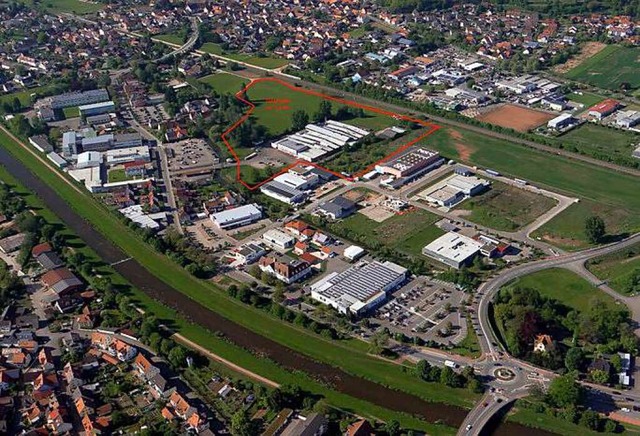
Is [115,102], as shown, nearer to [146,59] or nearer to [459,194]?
[146,59]

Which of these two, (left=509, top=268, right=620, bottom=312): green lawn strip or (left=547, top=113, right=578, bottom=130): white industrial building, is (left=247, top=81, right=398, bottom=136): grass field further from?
(left=509, top=268, right=620, bottom=312): green lawn strip

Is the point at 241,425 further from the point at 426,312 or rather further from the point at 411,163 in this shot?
the point at 411,163

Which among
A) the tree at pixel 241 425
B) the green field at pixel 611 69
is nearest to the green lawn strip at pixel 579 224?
the tree at pixel 241 425

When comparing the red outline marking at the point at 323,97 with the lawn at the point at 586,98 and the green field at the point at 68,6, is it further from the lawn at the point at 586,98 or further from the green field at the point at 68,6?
the green field at the point at 68,6

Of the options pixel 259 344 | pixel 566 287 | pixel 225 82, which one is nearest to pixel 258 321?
pixel 259 344

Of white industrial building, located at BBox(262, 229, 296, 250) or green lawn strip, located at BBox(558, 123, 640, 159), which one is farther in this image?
green lawn strip, located at BBox(558, 123, 640, 159)

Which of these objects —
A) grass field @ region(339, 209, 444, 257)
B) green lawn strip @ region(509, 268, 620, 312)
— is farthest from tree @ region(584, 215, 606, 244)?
grass field @ region(339, 209, 444, 257)
